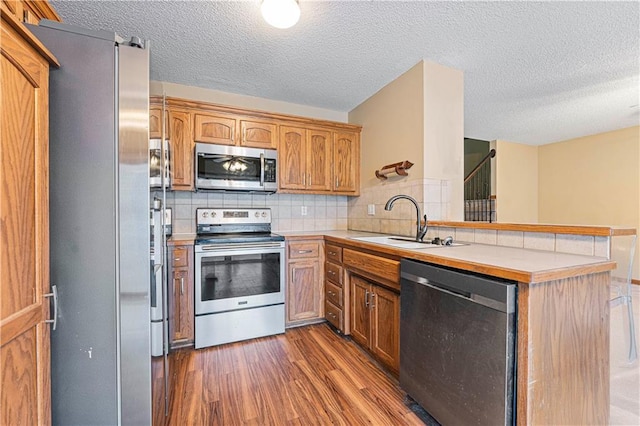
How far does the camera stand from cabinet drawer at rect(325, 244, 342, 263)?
2.41m

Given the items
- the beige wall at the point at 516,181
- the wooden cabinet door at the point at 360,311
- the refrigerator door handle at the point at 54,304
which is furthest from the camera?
the beige wall at the point at 516,181

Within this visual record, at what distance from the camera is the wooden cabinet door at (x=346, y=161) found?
3.14 meters

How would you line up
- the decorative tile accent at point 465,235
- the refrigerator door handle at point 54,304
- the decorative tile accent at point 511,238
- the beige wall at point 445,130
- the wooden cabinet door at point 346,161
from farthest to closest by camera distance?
1. the wooden cabinet door at point 346,161
2. the beige wall at point 445,130
3. the decorative tile accent at point 465,235
4. the decorative tile accent at point 511,238
5. the refrigerator door handle at point 54,304

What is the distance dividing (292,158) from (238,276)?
134cm

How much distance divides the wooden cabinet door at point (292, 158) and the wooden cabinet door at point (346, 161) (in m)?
0.40

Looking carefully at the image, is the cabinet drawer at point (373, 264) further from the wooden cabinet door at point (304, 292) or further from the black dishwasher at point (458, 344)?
the wooden cabinet door at point (304, 292)

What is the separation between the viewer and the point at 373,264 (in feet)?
6.24

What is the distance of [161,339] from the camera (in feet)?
4.11

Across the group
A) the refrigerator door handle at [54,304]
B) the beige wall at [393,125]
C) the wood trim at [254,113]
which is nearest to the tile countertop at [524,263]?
the beige wall at [393,125]

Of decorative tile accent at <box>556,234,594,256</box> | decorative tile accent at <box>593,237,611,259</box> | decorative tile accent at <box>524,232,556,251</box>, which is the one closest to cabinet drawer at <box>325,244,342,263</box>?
decorative tile accent at <box>524,232,556,251</box>

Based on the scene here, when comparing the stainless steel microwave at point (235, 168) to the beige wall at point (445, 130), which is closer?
the beige wall at point (445, 130)

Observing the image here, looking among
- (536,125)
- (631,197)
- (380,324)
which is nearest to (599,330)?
(380,324)

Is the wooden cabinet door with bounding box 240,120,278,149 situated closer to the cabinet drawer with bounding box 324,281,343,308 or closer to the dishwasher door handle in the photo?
the cabinet drawer with bounding box 324,281,343,308

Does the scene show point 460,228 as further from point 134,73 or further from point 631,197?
point 631,197
